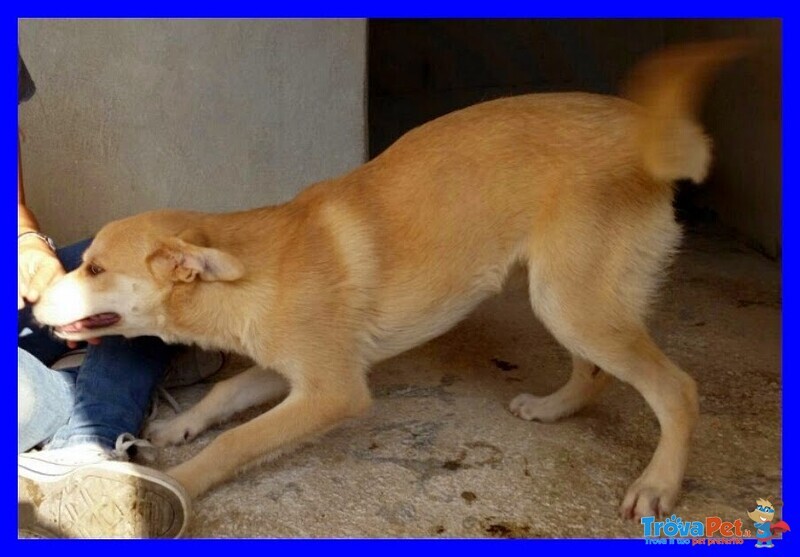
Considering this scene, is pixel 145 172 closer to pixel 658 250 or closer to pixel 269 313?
pixel 269 313

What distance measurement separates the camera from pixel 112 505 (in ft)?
7.59

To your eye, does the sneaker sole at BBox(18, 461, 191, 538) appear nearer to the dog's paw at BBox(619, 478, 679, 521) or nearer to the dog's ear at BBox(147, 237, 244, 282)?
the dog's ear at BBox(147, 237, 244, 282)

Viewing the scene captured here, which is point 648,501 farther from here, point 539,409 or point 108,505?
point 108,505

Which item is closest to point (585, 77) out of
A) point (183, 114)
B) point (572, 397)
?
point (183, 114)

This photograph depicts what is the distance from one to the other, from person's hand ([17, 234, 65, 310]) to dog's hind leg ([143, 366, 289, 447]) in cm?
68

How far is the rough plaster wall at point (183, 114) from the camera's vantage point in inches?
163

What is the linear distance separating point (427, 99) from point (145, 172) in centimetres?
490

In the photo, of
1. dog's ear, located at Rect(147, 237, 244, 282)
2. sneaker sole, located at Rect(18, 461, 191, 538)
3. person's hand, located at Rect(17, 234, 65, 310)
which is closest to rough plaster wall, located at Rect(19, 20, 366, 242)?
person's hand, located at Rect(17, 234, 65, 310)

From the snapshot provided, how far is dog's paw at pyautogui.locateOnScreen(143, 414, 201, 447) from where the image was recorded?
10.3 feet

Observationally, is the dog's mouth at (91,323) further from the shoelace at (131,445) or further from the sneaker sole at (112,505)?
the sneaker sole at (112,505)

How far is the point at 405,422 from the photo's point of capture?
3.33 m

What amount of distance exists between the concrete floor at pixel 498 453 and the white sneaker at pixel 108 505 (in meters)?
0.22

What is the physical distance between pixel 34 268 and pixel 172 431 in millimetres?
784

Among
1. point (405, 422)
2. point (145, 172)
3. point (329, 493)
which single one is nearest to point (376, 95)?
point (145, 172)
